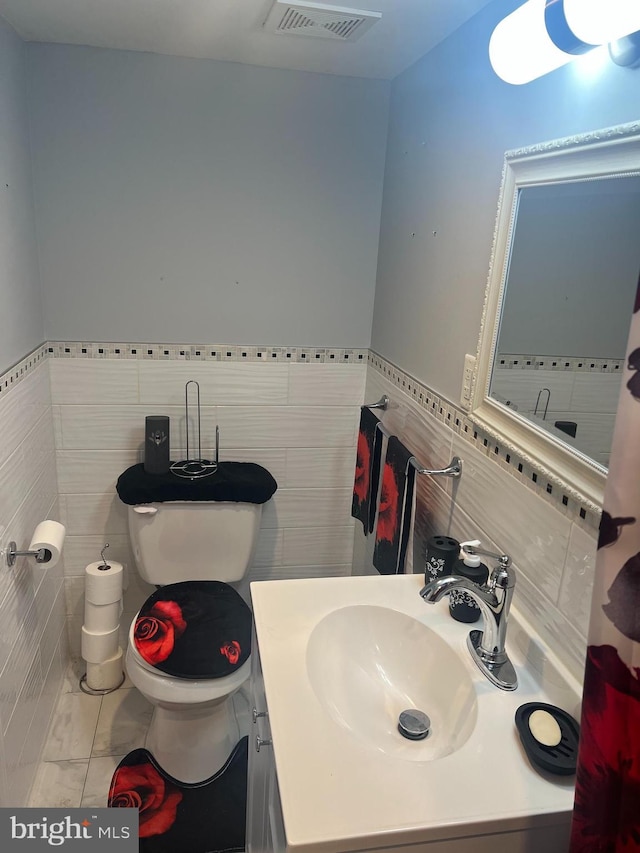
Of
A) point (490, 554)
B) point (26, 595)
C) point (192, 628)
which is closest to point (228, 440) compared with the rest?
point (192, 628)

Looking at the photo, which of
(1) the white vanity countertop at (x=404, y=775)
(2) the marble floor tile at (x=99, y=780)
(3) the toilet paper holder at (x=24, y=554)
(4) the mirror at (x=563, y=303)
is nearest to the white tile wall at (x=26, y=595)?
(3) the toilet paper holder at (x=24, y=554)

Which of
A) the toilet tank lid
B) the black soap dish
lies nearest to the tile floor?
the toilet tank lid

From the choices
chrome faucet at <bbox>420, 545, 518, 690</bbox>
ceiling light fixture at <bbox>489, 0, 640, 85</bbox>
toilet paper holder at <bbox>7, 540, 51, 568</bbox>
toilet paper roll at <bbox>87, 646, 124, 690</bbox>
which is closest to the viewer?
ceiling light fixture at <bbox>489, 0, 640, 85</bbox>

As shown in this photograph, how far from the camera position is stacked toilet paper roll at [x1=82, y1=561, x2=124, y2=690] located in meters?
2.11

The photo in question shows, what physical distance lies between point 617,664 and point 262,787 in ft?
2.78

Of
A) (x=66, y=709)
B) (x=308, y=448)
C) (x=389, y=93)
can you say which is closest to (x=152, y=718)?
(x=66, y=709)

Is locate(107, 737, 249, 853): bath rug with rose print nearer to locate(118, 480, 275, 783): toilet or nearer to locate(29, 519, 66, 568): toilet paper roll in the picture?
locate(118, 480, 275, 783): toilet

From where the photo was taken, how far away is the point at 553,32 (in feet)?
3.04

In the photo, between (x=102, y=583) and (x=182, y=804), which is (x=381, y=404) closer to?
(x=102, y=583)

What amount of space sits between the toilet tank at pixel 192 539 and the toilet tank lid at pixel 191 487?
41mm

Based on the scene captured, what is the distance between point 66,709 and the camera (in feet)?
6.93

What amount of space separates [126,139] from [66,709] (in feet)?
6.23

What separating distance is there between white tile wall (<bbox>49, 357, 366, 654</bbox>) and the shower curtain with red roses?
1.66 meters

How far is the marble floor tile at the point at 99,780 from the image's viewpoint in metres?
1.76
